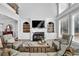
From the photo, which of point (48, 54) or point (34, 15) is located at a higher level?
point (34, 15)

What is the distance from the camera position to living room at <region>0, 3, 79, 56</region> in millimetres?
3277

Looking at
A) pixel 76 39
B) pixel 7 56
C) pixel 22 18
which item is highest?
pixel 22 18

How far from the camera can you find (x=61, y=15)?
3328 millimetres

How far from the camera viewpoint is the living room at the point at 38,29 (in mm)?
3277

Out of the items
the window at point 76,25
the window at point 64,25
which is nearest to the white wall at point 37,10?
the window at point 64,25

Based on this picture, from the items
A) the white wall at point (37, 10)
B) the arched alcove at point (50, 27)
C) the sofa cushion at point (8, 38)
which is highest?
the white wall at point (37, 10)

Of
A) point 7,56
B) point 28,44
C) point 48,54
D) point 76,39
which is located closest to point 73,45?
point 76,39

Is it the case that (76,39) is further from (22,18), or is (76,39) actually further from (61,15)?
(22,18)

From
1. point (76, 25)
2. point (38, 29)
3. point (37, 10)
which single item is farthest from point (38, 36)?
point (76, 25)

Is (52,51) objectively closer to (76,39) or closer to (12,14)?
(76,39)

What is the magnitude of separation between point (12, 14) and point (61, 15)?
1.97 feet

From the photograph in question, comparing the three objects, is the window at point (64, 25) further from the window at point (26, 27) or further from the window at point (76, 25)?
the window at point (26, 27)

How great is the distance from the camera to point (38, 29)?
3.32 m

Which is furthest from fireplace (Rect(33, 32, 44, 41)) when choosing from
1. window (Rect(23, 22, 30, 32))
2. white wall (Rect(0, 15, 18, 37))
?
white wall (Rect(0, 15, 18, 37))
